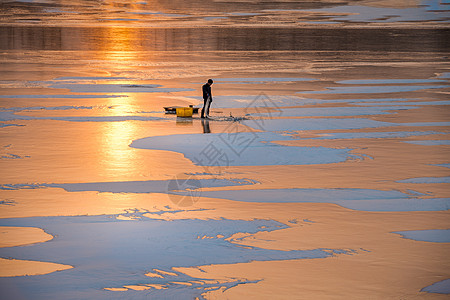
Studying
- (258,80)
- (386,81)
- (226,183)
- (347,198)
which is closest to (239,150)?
(226,183)

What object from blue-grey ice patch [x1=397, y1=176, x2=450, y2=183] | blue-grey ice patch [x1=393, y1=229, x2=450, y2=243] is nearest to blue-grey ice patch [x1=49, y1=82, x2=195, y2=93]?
blue-grey ice patch [x1=397, y1=176, x2=450, y2=183]

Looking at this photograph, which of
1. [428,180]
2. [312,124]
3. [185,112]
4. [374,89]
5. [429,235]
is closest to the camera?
[429,235]

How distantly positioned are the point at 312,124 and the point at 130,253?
401 inches

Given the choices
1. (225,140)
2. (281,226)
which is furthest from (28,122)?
(281,226)

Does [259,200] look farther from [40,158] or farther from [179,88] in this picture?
[179,88]

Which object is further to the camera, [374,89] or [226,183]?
[374,89]

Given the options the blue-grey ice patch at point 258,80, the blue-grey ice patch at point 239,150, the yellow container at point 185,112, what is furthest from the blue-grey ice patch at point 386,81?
the blue-grey ice patch at point 239,150

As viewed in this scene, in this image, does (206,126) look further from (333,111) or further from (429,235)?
(429,235)

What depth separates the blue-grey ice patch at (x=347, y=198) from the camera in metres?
11.4

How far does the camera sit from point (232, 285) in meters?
8.31

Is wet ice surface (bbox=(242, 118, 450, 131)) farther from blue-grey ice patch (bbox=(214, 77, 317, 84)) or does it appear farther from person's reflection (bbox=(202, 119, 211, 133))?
blue-grey ice patch (bbox=(214, 77, 317, 84))

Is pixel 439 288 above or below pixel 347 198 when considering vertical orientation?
below

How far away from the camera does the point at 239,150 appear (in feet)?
51.3

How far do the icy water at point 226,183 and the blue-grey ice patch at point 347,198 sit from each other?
4 centimetres
